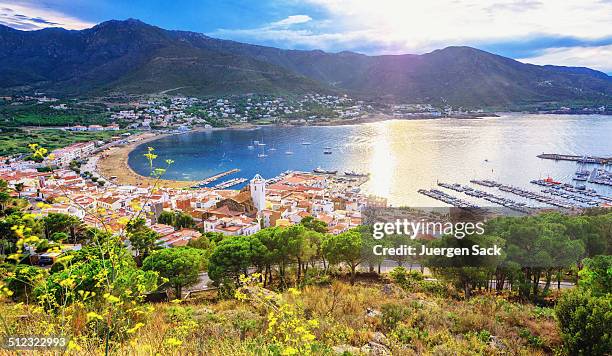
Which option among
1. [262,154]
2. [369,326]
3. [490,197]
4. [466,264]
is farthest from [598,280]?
[262,154]

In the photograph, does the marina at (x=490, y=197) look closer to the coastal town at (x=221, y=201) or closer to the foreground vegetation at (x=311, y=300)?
the coastal town at (x=221, y=201)

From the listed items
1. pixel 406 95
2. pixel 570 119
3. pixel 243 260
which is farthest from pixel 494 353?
pixel 406 95

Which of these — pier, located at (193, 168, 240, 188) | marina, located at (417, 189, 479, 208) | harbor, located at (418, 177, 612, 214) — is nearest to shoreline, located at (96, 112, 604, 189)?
pier, located at (193, 168, 240, 188)

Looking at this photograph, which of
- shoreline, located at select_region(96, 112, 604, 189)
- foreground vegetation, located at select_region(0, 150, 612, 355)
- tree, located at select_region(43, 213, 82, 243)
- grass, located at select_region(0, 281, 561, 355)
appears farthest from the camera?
→ shoreline, located at select_region(96, 112, 604, 189)

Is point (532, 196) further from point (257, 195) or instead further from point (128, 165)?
point (128, 165)

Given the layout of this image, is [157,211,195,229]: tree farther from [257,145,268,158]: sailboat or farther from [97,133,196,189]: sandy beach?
[257,145,268,158]: sailboat

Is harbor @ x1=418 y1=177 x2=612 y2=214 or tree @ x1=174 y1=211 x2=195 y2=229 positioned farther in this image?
harbor @ x1=418 y1=177 x2=612 y2=214

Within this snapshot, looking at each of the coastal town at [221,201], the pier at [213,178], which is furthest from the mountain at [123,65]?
the coastal town at [221,201]

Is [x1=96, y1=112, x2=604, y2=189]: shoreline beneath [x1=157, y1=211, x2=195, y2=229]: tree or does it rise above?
above
